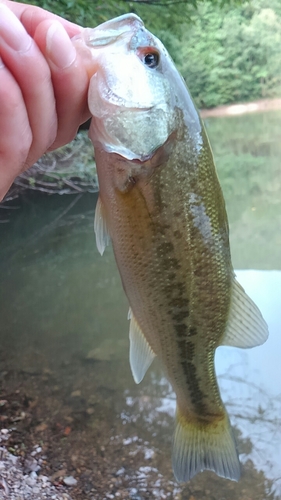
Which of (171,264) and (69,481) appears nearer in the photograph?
(171,264)

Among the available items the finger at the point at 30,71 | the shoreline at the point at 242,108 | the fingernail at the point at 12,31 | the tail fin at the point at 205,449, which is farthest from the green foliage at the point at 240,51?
the fingernail at the point at 12,31

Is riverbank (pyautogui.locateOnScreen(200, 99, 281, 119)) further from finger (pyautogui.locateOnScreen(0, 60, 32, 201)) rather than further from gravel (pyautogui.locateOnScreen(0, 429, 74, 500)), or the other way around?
finger (pyautogui.locateOnScreen(0, 60, 32, 201))

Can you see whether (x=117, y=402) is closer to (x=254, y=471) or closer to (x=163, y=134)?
(x=254, y=471)

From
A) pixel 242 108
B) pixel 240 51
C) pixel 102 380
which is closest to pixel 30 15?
pixel 102 380

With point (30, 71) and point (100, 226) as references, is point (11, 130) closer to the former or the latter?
point (30, 71)

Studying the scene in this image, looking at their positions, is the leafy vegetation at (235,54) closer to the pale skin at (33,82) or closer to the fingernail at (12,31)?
the pale skin at (33,82)

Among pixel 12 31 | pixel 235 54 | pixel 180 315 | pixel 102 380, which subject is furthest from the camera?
pixel 235 54

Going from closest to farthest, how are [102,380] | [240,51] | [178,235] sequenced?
1. [178,235]
2. [102,380]
3. [240,51]

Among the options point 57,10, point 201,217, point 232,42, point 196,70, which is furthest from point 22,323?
point 232,42
